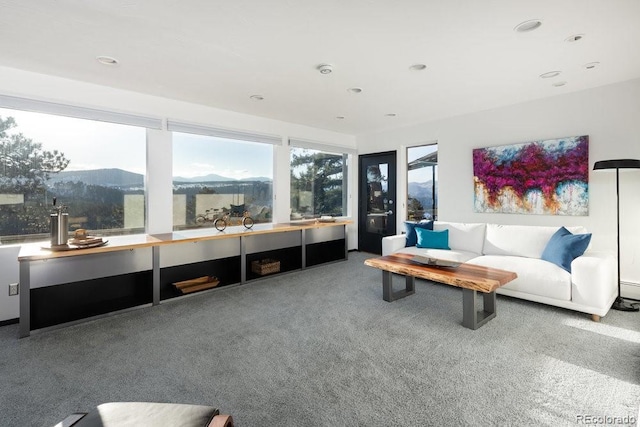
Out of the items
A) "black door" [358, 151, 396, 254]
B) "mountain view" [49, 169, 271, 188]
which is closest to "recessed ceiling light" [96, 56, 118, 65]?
"mountain view" [49, 169, 271, 188]

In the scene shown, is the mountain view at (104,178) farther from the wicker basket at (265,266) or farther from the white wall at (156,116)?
the wicker basket at (265,266)

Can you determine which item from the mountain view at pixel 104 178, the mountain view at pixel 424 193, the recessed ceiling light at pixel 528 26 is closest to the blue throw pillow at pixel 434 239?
the mountain view at pixel 424 193

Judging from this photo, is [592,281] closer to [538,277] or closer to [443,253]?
[538,277]

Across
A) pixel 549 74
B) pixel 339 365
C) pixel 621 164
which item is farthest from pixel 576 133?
pixel 339 365

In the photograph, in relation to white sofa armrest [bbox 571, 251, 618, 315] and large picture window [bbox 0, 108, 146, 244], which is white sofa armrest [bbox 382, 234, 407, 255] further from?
large picture window [bbox 0, 108, 146, 244]

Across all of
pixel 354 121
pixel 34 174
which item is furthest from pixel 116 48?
pixel 354 121

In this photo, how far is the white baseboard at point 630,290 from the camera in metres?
3.37

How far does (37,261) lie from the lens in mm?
2650

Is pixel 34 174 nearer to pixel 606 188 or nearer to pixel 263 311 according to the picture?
pixel 263 311

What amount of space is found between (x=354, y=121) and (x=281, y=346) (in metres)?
3.93

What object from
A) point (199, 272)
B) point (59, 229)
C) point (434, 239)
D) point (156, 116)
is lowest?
point (199, 272)

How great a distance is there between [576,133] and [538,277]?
6.45 feet

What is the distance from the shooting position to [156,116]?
12.4 feet

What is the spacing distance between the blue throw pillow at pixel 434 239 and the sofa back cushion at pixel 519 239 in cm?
50
